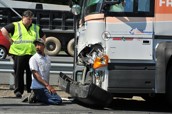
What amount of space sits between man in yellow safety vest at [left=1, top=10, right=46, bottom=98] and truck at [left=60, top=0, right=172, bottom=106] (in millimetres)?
1627

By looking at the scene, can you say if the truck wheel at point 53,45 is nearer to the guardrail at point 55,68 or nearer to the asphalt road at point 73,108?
the guardrail at point 55,68

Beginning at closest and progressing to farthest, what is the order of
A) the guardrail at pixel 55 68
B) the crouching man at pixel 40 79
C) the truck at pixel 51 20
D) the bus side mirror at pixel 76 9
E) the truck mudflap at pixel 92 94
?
the truck mudflap at pixel 92 94 → the crouching man at pixel 40 79 → the bus side mirror at pixel 76 9 → the guardrail at pixel 55 68 → the truck at pixel 51 20

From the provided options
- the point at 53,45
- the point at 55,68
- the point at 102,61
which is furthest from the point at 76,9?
the point at 53,45

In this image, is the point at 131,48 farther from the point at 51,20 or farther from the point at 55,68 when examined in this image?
the point at 51,20

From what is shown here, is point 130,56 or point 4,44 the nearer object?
point 130,56

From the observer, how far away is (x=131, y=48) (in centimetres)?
852

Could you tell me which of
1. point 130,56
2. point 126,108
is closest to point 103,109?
point 126,108

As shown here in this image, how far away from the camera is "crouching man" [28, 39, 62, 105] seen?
9.00 metres

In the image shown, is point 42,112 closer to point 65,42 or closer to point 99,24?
point 99,24

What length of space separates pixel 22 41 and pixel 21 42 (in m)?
0.03

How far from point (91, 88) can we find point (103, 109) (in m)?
0.69

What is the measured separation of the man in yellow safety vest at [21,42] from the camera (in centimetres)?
966

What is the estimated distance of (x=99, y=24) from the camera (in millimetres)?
8477

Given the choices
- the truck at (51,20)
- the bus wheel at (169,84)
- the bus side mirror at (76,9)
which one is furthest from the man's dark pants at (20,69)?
the truck at (51,20)
